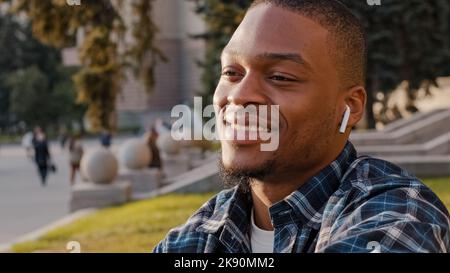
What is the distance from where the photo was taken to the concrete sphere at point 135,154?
10773 mm

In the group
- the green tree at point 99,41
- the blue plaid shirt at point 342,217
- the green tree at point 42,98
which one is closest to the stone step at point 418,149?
the green tree at point 99,41

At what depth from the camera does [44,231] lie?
7.38 meters

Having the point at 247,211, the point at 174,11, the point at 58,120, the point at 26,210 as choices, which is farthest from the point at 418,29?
the point at 58,120

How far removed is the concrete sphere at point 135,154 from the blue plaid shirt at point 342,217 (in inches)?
370

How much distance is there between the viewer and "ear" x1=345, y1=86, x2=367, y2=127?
124cm

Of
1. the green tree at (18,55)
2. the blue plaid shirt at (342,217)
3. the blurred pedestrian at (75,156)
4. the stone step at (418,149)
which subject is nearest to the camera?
the blue plaid shirt at (342,217)

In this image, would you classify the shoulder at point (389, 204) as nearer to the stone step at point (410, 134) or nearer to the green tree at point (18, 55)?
the stone step at point (410, 134)

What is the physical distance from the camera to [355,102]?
4.12ft

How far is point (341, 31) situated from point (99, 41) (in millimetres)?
5069

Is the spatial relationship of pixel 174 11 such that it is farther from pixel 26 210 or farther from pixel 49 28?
pixel 26 210

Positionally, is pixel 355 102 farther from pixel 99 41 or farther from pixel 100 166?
pixel 100 166

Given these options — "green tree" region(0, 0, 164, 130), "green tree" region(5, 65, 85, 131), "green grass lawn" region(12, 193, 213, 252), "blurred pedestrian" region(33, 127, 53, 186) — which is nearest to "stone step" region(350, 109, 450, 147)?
"green grass lawn" region(12, 193, 213, 252)

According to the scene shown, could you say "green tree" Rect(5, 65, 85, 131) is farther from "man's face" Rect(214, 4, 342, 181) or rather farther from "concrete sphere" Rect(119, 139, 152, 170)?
"man's face" Rect(214, 4, 342, 181)
